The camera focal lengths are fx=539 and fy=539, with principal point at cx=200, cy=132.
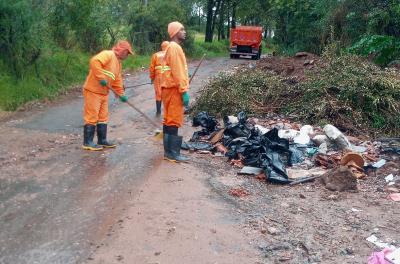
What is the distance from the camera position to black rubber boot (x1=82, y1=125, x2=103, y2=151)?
786 centimetres

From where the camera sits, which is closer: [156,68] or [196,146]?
[196,146]

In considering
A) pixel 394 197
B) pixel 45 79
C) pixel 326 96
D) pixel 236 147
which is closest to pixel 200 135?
pixel 236 147

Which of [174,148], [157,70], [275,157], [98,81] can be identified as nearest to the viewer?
[275,157]

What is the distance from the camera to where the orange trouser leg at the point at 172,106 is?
23.7 feet

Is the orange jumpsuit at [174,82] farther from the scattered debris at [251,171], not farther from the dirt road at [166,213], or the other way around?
the scattered debris at [251,171]

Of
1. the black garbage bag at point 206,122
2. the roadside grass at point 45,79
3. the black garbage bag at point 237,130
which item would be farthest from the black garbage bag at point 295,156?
the roadside grass at point 45,79

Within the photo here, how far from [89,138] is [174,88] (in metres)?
1.64

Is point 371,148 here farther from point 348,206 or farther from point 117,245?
point 117,245

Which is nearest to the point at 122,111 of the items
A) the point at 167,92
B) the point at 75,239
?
the point at 167,92

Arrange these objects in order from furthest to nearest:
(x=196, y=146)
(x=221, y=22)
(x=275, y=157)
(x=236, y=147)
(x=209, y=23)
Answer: (x=221, y=22), (x=209, y=23), (x=196, y=146), (x=236, y=147), (x=275, y=157)

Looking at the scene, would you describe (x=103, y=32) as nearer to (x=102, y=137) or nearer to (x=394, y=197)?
(x=102, y=137)

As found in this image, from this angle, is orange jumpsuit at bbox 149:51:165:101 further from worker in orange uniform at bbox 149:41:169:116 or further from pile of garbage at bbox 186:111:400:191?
pile of garbage at bbox 186:111:400:191

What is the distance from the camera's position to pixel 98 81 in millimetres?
Answer: 7730

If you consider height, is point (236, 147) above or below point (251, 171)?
above
